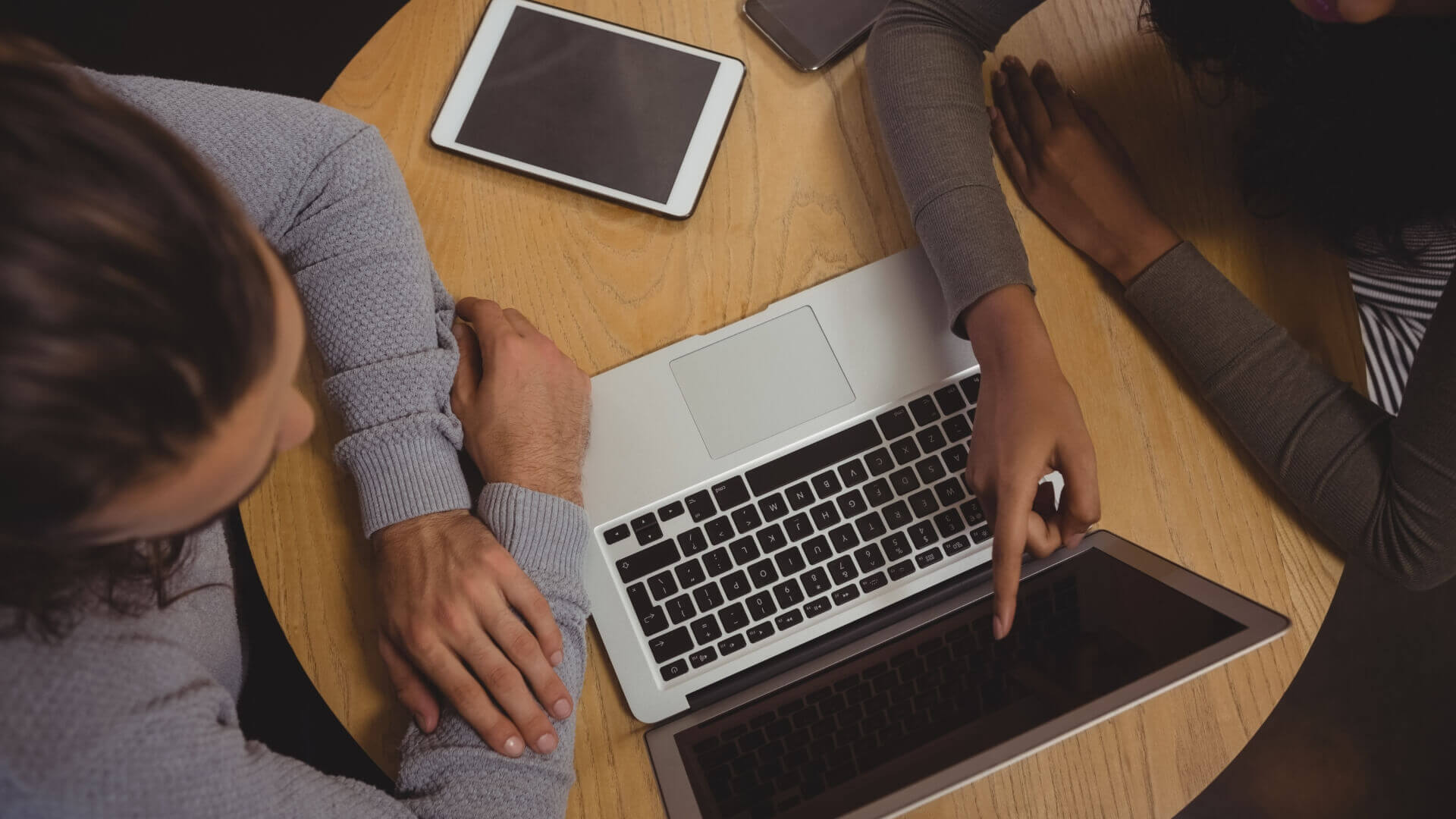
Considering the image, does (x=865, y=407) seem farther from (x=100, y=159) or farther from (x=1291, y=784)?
(x=1291, y=784)

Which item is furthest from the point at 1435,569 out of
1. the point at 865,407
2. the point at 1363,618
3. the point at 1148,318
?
the point at 1363,618

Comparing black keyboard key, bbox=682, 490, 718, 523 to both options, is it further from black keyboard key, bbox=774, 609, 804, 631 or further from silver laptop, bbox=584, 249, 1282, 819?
black keyboard key, bbox=774, 609, 804, 631

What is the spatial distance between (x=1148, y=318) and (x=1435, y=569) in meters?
0.33

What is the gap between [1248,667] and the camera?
27.4 inches

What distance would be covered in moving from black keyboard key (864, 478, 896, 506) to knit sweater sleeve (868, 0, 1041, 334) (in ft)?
0.53

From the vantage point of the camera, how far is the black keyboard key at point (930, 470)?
72 centimetres

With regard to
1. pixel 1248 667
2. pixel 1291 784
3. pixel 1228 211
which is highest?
pixel 1228 211

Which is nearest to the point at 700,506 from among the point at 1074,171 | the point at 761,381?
the point at 761,381

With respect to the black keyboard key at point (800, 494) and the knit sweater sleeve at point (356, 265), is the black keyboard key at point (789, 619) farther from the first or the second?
the knit sweater sleeve at point (356, 265)

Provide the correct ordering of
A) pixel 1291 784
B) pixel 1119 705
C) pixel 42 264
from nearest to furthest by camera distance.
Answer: pixel 42 264, pixel 1119 705, pixel 1291 784

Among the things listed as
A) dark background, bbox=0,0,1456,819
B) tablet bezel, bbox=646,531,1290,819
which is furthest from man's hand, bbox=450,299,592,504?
dark background, bbox=0,0,1456,819

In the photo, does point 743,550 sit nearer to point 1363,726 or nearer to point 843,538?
point 843,538

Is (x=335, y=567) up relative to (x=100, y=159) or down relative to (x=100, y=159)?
down

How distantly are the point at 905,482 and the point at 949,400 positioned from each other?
0.09 metres
